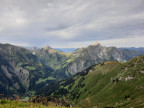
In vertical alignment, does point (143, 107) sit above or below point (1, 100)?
below

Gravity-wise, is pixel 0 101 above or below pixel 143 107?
above

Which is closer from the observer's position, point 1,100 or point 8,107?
point 8,107

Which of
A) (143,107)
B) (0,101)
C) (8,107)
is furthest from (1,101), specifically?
(143,107)

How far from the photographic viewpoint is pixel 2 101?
73688 mm

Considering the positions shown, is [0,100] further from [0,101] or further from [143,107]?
[143,107]

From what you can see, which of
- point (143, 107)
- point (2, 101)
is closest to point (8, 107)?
point (2, 101)

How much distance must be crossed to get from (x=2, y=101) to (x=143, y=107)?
503 feet

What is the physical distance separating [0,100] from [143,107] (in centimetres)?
15429

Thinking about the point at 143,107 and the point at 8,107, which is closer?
the point at 8,107

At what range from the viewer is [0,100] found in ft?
246

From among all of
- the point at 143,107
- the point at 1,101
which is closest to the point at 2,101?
the point at 1,101

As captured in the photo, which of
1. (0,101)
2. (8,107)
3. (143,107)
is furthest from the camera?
(143,107)

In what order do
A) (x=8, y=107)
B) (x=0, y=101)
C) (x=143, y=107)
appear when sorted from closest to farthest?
(x=8, y=107) < (x=0, y=101) < (x=143, y=107)

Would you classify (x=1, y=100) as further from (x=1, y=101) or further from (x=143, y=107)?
(x=143, y=107)
